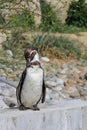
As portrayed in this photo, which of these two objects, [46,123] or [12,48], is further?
[12,48]

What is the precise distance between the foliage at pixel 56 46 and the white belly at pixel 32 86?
9.88 m

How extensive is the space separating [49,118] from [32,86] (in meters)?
0.64

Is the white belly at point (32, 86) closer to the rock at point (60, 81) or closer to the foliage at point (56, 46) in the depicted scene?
the rock at point (60, 81)

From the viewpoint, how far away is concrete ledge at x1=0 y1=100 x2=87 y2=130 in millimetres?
5537

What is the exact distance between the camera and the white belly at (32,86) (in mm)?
5262

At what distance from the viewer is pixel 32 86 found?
5316 millimetres

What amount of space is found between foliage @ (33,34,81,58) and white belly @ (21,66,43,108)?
988 centimetres

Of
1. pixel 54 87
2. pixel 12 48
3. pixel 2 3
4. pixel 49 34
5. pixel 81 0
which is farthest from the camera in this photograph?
pixel 81 0

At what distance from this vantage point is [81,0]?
20891mm

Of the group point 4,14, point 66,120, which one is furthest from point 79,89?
point 66,120

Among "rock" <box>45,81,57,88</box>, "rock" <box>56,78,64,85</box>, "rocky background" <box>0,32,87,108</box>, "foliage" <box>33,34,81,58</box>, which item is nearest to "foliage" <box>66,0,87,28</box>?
"rocky background" <box>0,32,87,108</box>

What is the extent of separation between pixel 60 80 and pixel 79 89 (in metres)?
0.68

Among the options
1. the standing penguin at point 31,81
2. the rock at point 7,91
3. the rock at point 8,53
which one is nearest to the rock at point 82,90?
the rock at point 8,53

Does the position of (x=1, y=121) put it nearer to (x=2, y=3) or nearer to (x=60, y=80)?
(x=2, y=3)
